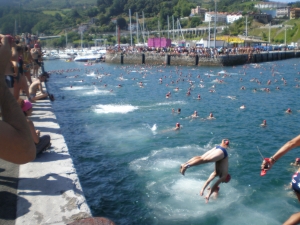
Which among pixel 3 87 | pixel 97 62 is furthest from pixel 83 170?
pixel 97 62

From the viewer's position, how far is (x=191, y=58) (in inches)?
2382

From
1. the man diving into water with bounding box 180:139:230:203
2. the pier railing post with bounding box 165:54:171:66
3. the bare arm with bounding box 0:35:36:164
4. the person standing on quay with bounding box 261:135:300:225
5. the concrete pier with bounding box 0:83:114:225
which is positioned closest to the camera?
the bare arm with bounding box 0:35:36:164

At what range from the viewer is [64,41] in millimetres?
154875

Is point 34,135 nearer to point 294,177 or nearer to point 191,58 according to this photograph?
point 294,177

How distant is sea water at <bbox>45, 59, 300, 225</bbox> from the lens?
332 inches

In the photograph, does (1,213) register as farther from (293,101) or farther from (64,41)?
(64,41)

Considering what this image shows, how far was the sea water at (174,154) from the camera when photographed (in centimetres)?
845

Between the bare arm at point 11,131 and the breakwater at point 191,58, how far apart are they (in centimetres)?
Answer: 5726

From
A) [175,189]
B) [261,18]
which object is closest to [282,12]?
[261,18]

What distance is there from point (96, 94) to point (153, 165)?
1932 cm

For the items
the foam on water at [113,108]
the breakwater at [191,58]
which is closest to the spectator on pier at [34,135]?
the foam on water at [113,108]

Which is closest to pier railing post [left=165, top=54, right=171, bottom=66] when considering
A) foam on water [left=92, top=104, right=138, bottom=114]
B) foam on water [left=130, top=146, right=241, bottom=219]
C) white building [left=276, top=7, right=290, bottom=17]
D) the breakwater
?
the breakwater

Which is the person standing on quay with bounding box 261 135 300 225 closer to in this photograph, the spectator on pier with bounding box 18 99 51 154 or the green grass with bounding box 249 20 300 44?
the spectator on pier with bounding box 18 99 51 154

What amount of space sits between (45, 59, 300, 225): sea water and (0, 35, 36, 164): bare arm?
6.14m
